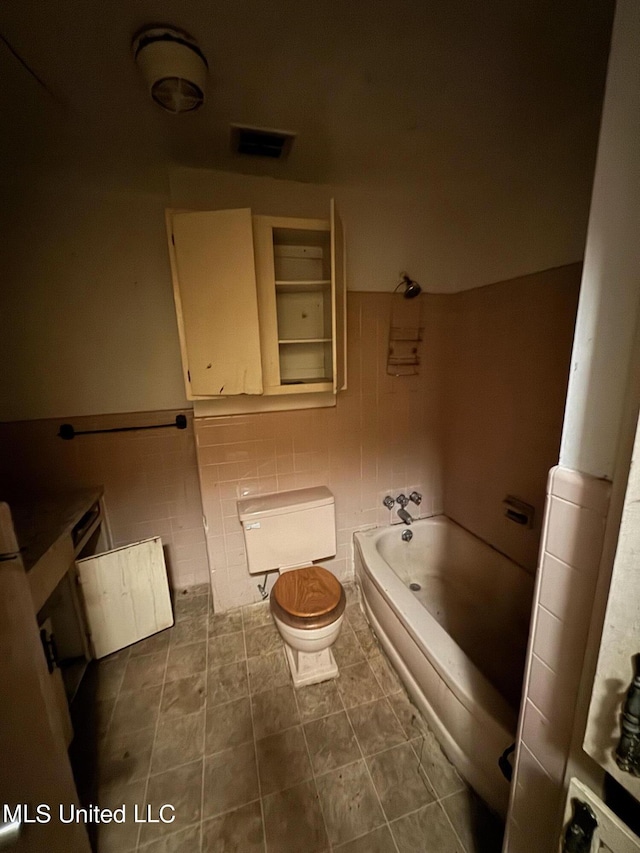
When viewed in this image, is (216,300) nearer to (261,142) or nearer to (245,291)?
(245,291)

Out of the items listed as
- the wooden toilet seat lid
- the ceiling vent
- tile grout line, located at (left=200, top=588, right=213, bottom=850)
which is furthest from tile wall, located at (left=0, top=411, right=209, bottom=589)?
the ceiling vent

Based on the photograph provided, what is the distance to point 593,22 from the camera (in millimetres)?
859

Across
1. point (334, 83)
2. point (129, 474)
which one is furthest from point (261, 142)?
point (129, 474)

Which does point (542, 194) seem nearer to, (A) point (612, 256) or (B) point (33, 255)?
(A) point (612, 256)

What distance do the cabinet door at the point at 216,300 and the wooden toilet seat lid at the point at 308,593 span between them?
3.06ft

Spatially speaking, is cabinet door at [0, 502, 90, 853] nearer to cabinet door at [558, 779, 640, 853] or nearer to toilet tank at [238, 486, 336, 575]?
toilet tank at [238, 486, 336, 575]

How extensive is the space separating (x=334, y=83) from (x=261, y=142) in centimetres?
41

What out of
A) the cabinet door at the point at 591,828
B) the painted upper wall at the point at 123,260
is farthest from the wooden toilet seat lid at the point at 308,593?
the painted upper wall at the point at 123,260

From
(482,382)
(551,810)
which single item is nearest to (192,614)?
(551,810)

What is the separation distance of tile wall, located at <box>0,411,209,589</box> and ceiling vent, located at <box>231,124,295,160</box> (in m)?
1.29

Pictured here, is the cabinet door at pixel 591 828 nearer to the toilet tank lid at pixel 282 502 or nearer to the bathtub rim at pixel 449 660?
the bathtub rim at pixel 449 660

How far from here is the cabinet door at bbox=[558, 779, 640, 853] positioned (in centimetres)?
46

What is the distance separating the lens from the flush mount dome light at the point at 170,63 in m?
0.85

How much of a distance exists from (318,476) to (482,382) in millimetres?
1052
